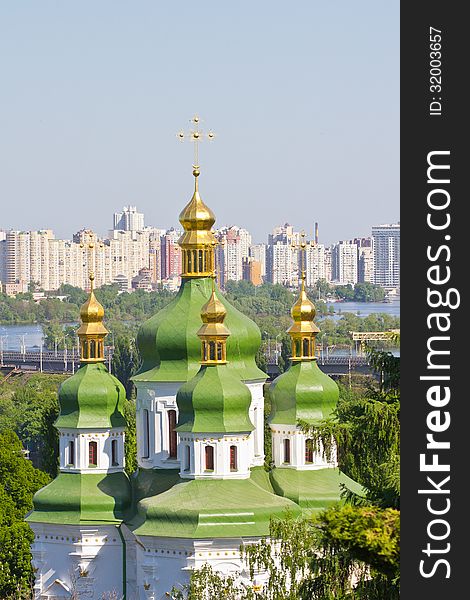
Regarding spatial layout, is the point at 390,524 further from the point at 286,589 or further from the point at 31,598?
the point at 31,598

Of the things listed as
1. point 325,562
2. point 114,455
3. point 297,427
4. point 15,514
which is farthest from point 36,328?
point 325,562

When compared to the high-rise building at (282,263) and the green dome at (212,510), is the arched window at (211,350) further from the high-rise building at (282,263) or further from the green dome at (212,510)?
the high-rise building at (282,263)

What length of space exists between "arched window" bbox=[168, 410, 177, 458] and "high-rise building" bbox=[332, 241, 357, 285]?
5708 inches

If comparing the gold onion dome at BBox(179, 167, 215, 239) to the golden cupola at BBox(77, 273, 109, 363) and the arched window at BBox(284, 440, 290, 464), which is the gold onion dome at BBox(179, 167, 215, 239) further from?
the arched window at BBox(284, 440, 290, 464)

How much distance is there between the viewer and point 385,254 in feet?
551

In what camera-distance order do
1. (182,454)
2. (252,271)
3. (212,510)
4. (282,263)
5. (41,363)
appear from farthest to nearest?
(282,263) < (252,271) < (41,363) < (182,454) < (212,510)

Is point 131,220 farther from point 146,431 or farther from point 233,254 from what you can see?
point 146,431

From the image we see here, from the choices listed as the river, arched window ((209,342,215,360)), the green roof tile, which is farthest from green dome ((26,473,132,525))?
the river

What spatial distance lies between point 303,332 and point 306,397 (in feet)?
2.68

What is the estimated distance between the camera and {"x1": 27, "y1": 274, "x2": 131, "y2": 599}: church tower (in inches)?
857

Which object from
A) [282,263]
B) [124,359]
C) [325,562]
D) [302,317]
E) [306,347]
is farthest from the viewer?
[282,263]

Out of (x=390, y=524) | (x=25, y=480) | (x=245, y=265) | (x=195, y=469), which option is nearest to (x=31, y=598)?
(x=195, y=469)

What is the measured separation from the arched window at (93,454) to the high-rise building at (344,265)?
145m

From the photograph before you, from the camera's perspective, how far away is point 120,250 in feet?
513
